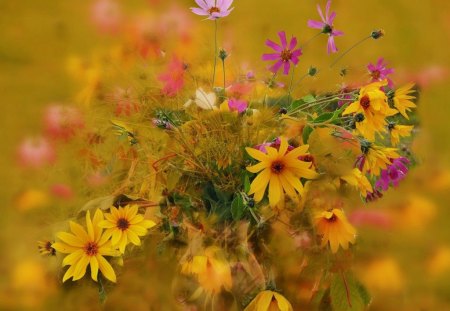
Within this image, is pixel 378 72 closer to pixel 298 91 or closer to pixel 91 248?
pixel 298 91

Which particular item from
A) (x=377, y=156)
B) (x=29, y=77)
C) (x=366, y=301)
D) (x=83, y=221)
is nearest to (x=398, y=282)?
(x=366, y=301)

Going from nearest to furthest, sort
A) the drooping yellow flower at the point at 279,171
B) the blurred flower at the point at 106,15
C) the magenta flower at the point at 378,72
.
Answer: the drooping yellow flower at the point at 279,171
the magenta flower at the point at 378,72
the blurred flower at the point at 106,15

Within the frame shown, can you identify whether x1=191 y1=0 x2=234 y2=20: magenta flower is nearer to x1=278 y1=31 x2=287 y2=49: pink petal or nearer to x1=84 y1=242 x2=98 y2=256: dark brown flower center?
x1=278 y1=31 x2=287 y2=49: pink petal

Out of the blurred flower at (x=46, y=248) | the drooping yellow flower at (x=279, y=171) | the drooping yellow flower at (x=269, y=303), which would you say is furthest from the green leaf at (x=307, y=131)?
the blurred flower at (x=46, y=248)

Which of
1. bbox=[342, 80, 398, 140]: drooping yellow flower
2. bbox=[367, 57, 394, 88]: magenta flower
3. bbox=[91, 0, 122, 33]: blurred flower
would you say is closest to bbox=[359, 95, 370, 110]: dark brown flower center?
bbox=[342, 80, 398, 140]: drooping yellow flower

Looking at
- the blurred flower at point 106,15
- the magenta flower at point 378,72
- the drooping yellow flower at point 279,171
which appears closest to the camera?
the drooping yellow flower at point 279,171

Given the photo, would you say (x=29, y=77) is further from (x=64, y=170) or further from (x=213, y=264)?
(x=213, y=264)

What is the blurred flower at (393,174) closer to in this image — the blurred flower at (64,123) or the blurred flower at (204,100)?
the blurred flower at (204,100)
